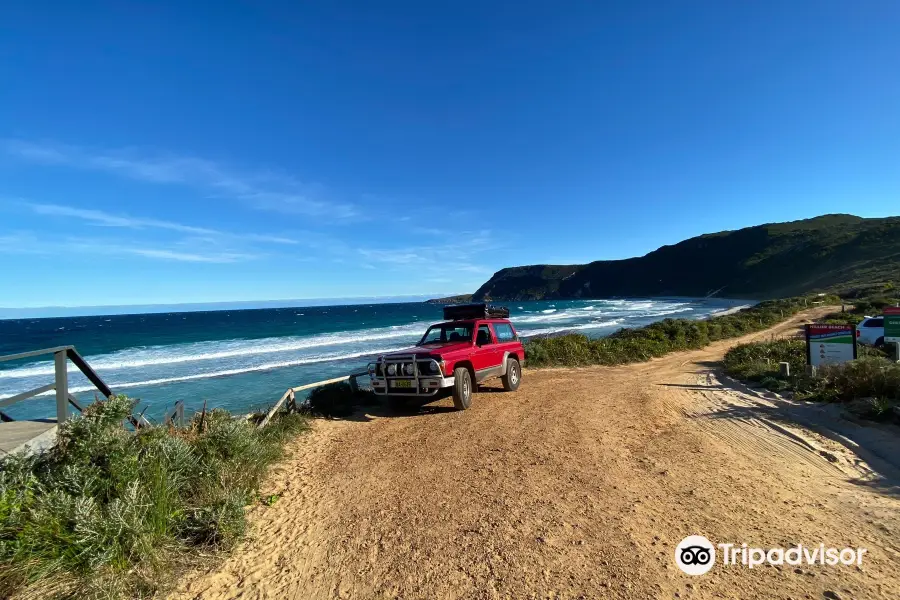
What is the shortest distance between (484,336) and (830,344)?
779 centimetres

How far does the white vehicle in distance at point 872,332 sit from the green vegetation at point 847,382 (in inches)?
191

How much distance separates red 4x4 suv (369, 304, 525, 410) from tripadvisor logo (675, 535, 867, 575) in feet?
17.3

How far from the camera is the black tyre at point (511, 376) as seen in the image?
11117 mm

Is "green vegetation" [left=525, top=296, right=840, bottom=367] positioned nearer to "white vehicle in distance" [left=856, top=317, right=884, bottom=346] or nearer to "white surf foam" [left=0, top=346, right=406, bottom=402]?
"white vehicle in distance" [left=856, top=317, right=884, bottom=346]

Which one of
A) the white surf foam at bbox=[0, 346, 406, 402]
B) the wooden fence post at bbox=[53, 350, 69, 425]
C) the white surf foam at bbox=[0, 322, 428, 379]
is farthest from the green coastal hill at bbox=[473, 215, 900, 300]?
the wooden fence post at bbox=[53, 350, 69, 425]

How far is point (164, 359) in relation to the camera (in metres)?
31.2

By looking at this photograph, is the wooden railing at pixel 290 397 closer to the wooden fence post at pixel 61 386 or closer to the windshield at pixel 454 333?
the windshield at pixel 454 333

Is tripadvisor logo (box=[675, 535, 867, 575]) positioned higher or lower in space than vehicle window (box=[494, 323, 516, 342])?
lower

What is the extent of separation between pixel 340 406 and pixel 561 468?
19.3ft

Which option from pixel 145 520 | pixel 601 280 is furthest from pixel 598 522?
pixel 601 280

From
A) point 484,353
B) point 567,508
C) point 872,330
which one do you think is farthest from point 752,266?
point 567,508

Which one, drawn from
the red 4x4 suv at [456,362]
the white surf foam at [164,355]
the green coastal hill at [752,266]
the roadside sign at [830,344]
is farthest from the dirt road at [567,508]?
the green coastal hill at [752,266]

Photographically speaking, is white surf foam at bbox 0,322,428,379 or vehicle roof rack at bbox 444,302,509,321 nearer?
vehicle roof rack at bbox 444,302,509,321

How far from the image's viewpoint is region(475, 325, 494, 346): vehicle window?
33.1 feet
